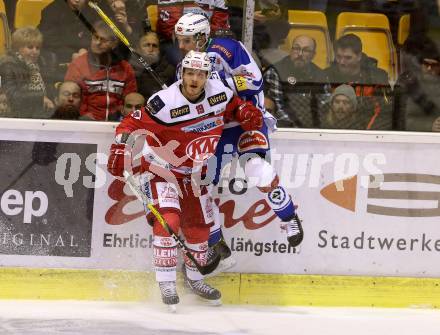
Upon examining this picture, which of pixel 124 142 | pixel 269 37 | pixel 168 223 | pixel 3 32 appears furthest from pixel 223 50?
pixel 3 32

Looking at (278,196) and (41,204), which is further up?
(278,196)

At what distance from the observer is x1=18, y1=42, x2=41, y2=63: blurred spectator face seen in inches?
244

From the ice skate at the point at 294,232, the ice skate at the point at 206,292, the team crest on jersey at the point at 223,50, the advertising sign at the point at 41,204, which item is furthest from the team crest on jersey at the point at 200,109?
the ice skate at the point at 206,292

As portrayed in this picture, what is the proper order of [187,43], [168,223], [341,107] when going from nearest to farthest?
[168,223]
[187,43]
[341,107]

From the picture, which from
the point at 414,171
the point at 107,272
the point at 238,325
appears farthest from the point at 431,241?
the point at 107,272

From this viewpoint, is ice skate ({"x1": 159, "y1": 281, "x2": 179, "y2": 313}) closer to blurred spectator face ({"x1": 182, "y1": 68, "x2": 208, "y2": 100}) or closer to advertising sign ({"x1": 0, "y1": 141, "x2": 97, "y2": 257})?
advertising sign ({"x1": 0, "y1": 141, "x2": 97, "y2": 257})

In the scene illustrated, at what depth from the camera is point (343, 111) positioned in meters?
6.50

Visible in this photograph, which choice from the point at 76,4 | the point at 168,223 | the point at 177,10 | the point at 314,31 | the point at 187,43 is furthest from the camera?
the point at 314,31

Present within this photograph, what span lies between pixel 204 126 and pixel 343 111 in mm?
947

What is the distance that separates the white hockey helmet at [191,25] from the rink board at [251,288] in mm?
1462

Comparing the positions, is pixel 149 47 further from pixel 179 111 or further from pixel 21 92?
pixel 21 92

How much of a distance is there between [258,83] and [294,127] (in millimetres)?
418

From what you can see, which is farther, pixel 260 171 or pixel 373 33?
pixel 373 33

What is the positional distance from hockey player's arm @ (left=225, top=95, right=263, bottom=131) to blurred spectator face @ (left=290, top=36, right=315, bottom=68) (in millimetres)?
485
